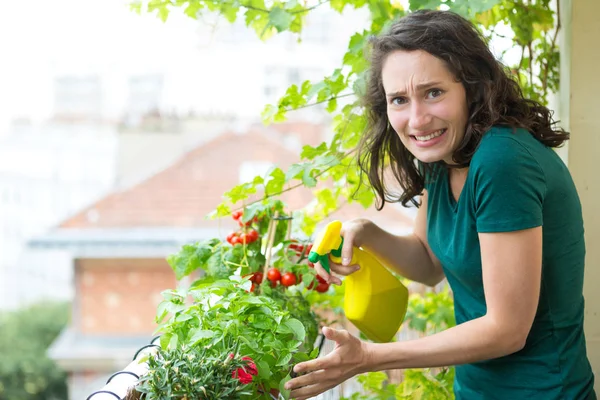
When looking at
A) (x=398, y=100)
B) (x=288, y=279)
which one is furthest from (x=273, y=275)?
(x=398, y=100)

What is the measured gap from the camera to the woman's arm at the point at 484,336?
0.81 m

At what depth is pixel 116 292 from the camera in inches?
308

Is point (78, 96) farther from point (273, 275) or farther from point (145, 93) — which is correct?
point (273, 275)

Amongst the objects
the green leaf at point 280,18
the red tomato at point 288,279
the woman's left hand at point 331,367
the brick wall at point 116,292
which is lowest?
the brick wall at point 116,292

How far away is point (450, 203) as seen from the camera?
3.26 feet

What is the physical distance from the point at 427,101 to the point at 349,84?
1.17 feet

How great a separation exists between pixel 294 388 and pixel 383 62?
0.47 m

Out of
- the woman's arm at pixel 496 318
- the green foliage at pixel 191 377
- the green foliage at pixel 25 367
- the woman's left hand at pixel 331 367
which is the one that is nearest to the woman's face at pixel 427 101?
the woman's arm at pixel 496 318

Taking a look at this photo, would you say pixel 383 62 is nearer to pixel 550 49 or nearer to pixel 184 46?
pixel 550 49

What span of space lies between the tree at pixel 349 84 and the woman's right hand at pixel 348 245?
0.10 metres

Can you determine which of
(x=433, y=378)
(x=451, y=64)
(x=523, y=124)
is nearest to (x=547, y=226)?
(x=523, y=124)

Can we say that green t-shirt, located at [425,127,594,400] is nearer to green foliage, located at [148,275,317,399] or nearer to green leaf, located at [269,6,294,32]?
green foliage, located at [148,275,317,399]

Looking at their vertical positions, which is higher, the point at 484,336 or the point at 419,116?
the point at 419,116

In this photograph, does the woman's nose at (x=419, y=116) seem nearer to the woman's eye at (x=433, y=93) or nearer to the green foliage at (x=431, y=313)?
the woman's eye at (x=433, y=93)
